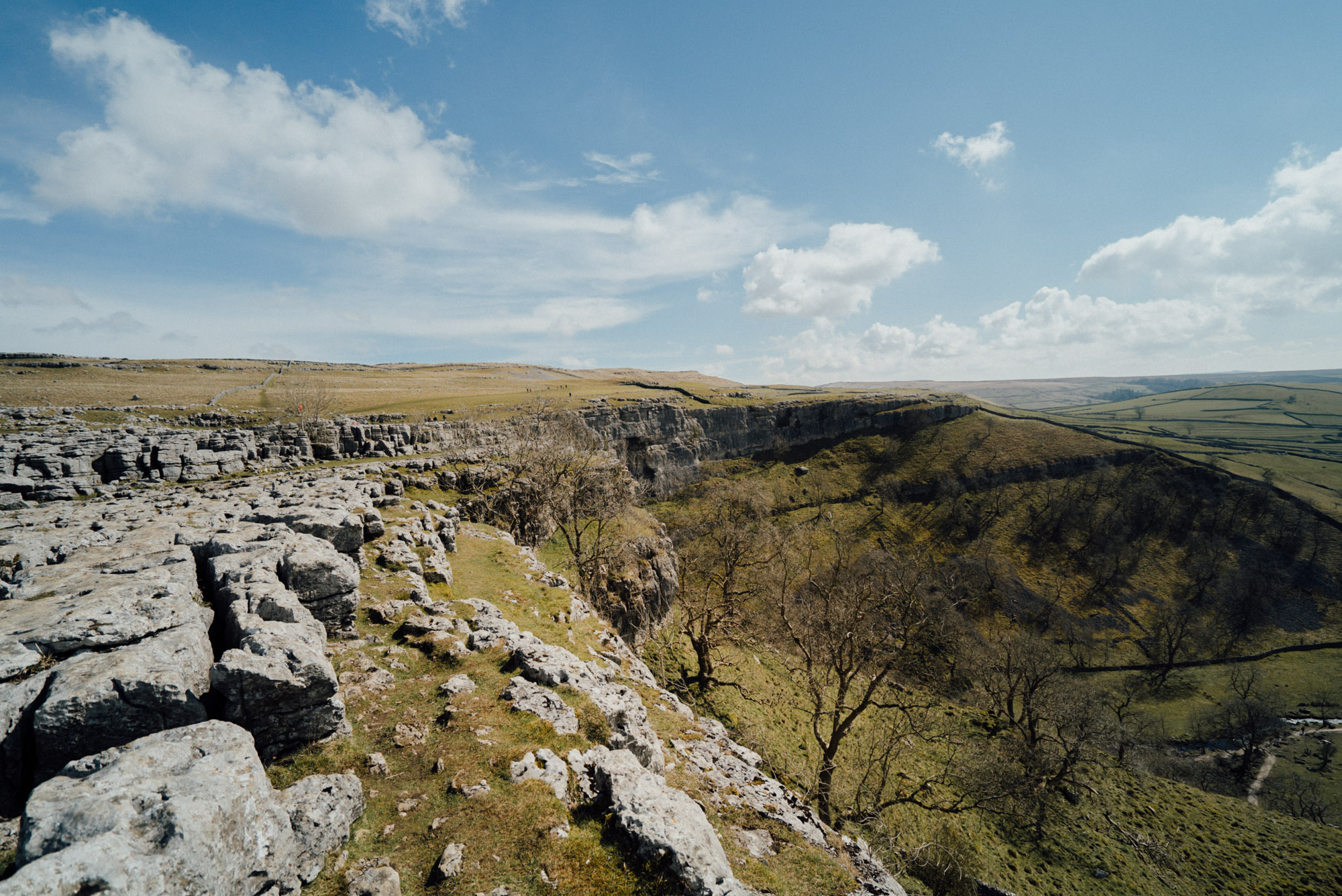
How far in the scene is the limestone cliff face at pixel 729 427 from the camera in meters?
117

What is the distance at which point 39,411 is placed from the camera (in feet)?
201

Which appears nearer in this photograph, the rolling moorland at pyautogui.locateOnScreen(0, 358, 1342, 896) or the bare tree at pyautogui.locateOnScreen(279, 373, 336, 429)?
the rolling moorland at pyautogui.locateOnScreen(0, 358, 1342, 896)

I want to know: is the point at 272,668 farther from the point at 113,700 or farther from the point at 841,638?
the point at 841,638

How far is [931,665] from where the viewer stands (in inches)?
2188

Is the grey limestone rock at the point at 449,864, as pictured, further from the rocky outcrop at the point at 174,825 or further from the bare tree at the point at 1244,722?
the bare tree at the point at 1244,722

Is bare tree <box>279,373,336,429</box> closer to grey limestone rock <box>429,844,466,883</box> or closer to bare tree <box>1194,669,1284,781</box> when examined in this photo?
grey limestone rock <box>429,844,466,883</box>

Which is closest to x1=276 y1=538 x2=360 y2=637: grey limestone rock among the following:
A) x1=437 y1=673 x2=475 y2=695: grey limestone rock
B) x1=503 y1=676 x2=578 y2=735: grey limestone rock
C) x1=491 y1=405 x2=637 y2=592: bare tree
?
x1=437 y1=673 x2=475 y2=695: grey limestone rock

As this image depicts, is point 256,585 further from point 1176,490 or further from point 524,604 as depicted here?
point 1176,490

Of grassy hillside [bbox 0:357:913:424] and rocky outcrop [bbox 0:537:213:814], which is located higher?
grassy hillside [bbox 0:357:913:424]

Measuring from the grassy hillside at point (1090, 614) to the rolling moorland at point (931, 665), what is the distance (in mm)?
349

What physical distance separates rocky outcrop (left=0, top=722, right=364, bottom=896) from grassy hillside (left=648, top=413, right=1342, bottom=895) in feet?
76.5

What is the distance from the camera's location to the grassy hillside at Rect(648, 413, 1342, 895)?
101ft

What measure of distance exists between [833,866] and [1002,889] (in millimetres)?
24136

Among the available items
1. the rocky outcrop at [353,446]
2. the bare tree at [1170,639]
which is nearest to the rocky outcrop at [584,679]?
the rocky outcrop at [353,446]
